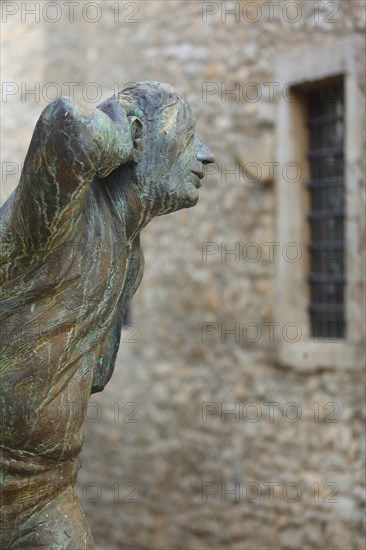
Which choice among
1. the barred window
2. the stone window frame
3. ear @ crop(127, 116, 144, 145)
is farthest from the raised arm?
the barred window

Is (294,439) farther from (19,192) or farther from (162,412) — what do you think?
(19,192)

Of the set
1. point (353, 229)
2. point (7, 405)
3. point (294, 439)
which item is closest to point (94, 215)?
point (7, 405)

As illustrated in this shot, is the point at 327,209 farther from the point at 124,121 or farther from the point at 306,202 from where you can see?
the point at 124,121

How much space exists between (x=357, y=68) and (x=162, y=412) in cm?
299

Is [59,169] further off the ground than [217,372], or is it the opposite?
[59,169]

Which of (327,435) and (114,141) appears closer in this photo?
(114,141)

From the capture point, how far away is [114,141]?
8.26 feet

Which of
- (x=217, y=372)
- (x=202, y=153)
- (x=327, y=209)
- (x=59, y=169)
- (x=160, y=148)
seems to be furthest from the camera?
(x=217, y=372)

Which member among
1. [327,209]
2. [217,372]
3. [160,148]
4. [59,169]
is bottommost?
[217,372]

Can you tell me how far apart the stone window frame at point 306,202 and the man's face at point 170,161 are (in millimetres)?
3487

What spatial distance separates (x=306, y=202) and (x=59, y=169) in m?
4.68

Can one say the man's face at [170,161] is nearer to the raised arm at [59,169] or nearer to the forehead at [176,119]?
the forehead at [176,119]

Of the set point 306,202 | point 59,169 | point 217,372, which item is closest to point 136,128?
point 59,169

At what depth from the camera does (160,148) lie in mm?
2766
